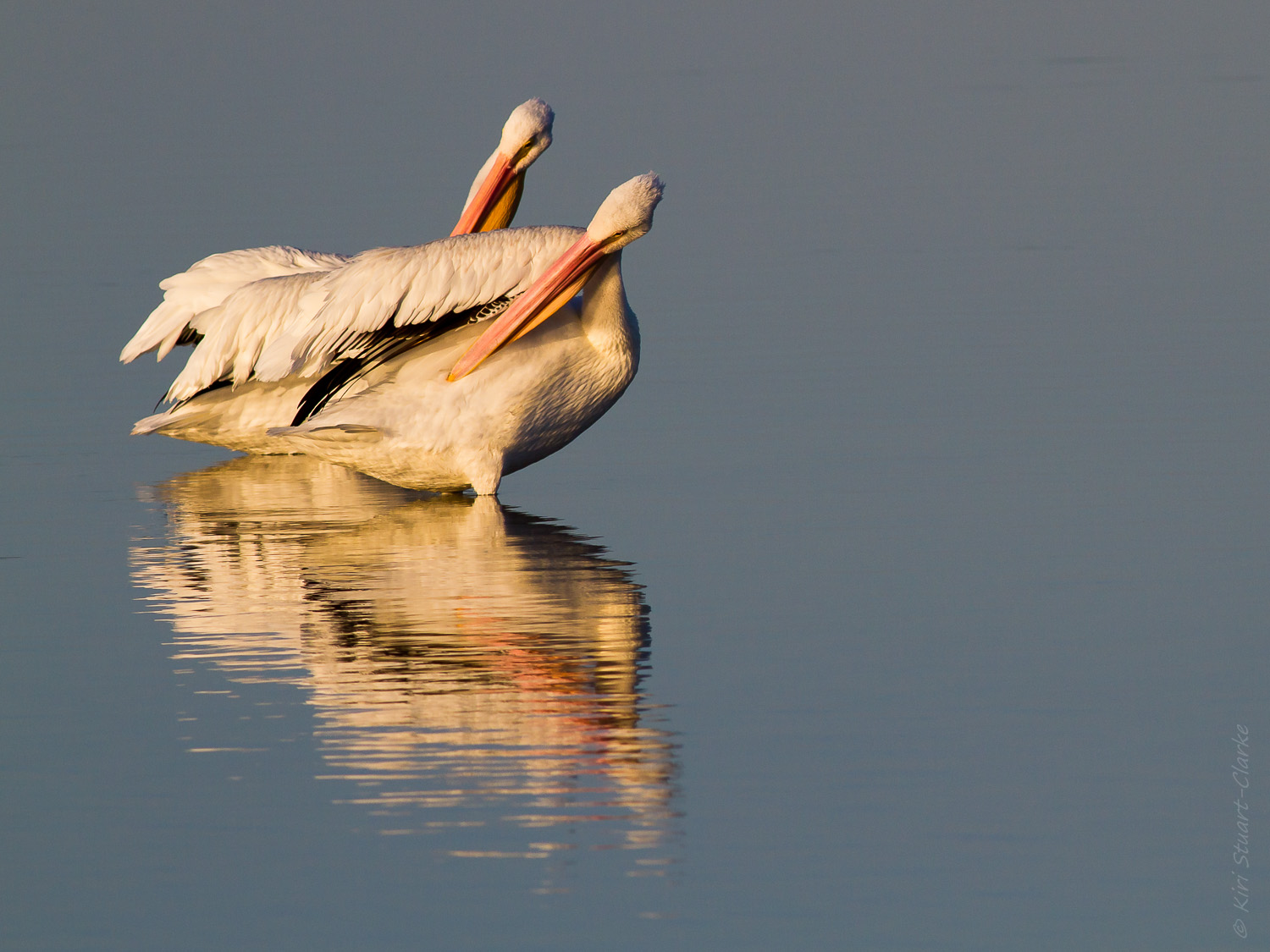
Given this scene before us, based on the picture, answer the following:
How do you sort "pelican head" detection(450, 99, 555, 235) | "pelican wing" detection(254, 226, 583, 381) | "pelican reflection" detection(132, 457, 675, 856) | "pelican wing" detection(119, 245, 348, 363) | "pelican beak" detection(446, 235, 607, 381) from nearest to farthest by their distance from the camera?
"pelican reflection" detection(132, 457, 675, 856) → "pelican beak" detection(446, 235, 607, 381) → "pelican wing" detection(254, 226, 583, 381) → "pelican wing" detection(119, 245, 348, 363) → "pelican head" detection(450, 99, 555, 235)

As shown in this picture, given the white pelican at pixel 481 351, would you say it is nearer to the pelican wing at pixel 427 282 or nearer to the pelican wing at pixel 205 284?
the pelican wing at pixel 427 282

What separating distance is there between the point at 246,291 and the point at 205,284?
0.50 meters

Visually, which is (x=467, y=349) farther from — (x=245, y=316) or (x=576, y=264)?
(x=245, y=316)

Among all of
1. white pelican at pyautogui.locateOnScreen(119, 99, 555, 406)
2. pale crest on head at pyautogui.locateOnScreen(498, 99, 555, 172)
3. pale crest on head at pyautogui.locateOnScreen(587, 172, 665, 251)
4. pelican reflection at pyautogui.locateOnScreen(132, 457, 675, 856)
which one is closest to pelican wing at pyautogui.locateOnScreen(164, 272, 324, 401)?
white pelican at pyautogui.locateOnScreen(119, 99, 555, 406)

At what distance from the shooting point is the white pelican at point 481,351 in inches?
313

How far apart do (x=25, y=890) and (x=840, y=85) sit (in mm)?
15913

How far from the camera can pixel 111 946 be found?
13.7 ft

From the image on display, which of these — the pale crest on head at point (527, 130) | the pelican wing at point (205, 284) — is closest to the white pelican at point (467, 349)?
the pelican wing at point (205, 284)

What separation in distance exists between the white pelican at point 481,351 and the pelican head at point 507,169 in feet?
4.22

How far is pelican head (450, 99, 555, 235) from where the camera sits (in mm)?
9391

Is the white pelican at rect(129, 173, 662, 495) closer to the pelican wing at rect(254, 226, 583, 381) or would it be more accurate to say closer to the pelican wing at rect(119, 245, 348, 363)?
the pelican wing at rect(254, 226, 583, 381)

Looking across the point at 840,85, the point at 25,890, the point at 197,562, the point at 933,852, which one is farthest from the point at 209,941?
the point at 840,85

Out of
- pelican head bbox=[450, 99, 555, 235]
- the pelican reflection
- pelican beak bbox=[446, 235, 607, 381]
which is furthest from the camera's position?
pelican head bbox=[450, 99, 555, 235]

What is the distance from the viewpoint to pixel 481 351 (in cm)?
795
